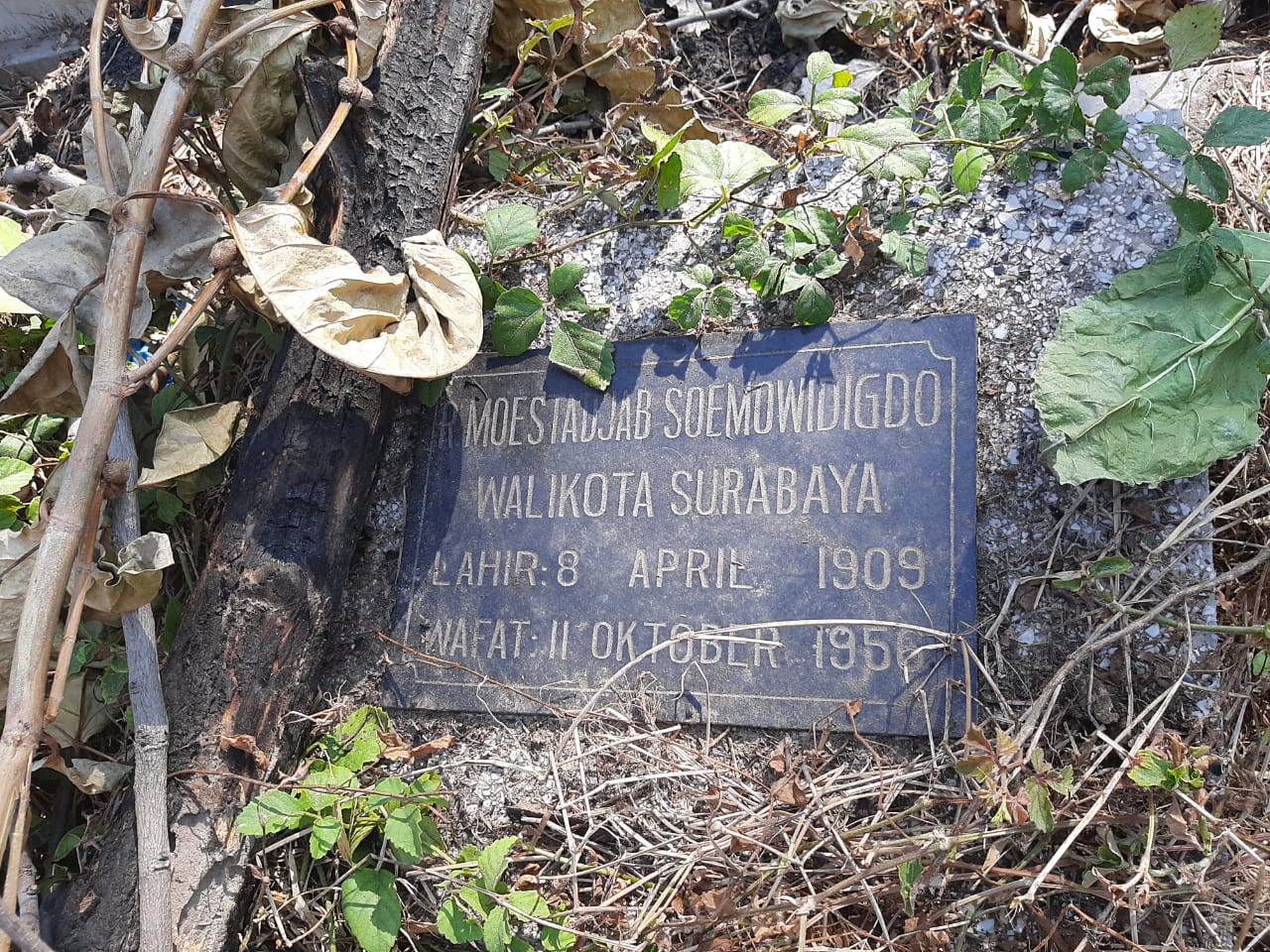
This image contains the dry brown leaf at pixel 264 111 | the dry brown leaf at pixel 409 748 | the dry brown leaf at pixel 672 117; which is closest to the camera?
the dry brown leaf at pixel 409 748

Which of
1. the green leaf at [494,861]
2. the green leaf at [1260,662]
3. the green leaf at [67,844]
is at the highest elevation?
the green leaf at [1260,662]

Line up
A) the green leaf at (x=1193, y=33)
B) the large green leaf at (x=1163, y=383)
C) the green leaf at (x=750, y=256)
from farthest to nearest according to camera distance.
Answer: the green leaf at (x=750, y=256), the green leaf at (x=1193, y=33), the large green leaf at (x=1163, y=383)

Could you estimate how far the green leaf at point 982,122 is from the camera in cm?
178

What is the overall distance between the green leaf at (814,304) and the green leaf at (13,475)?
168 centimetres

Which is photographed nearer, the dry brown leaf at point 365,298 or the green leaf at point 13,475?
the dry brown leaf at point 365,298

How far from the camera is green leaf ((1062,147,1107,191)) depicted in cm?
164

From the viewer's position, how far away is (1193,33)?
164cm

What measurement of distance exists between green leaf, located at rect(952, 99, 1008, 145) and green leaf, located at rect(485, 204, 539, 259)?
87cm

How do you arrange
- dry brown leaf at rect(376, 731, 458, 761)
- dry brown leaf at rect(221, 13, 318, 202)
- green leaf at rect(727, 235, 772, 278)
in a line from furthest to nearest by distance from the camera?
dry brown leaf at rect(221, 13, 318, 202) < green leaf at rect(727, 235, 772, 278) < dry brown leaf at rect(376, 731, 458, 761)

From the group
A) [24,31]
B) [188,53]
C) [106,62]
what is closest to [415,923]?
[188,53]

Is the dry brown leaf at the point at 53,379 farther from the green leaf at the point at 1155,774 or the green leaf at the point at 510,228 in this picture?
the green leaf at the point at 1155,774

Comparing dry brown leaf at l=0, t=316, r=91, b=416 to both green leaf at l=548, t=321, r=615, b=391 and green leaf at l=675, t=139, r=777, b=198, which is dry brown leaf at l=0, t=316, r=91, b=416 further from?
green leaf at l=675, t=139, r=777, b=198

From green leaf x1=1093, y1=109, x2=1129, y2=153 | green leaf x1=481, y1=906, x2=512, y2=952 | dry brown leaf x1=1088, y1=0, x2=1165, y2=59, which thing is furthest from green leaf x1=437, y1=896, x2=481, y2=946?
dry brown leaf x1=1088, y1=0, x2=1165, y2=59

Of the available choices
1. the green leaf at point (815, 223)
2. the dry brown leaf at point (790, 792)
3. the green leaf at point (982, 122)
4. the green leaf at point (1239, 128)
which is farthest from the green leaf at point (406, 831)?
the green leaf at point (1239, 128)
